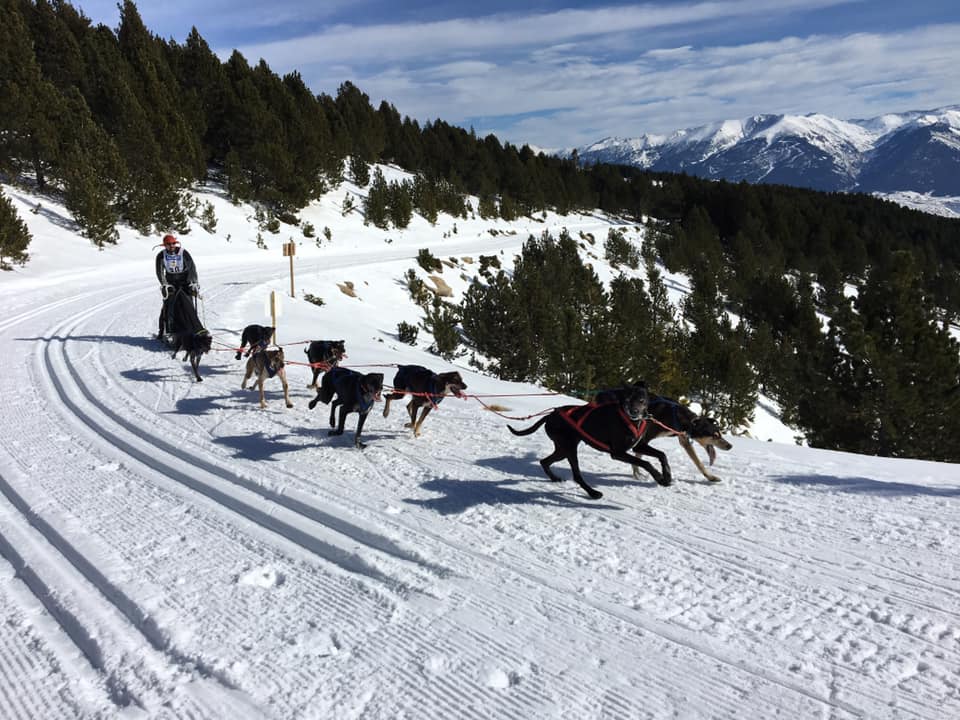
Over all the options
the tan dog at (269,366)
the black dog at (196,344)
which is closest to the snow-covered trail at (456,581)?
the tan dog at (269,366)

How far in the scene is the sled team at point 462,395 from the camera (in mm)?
4691

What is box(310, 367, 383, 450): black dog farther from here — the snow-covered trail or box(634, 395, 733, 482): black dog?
box(634, 395, 733, 482): black dog

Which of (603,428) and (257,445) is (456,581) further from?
(257,445)

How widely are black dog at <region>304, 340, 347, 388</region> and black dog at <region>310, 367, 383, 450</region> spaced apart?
1641 mm

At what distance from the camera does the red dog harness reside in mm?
4613

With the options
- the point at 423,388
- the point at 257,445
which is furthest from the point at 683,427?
the point at 257,445

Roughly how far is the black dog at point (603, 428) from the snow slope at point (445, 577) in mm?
368

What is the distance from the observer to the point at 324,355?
26.9 ft

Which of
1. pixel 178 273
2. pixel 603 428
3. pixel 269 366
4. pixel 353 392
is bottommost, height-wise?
pixel 603 428

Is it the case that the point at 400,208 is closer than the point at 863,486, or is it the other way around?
the point at 863,486

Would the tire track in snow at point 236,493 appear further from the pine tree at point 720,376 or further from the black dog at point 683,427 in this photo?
the pine tree at point 720,376

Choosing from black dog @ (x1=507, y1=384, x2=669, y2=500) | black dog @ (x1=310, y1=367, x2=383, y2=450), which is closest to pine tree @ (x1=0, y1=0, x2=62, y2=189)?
black dog @ (x1=310, y1=367, x2=383, y2=450)

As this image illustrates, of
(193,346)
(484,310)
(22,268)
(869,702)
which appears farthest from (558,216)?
(869,702)

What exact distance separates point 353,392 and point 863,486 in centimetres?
502
